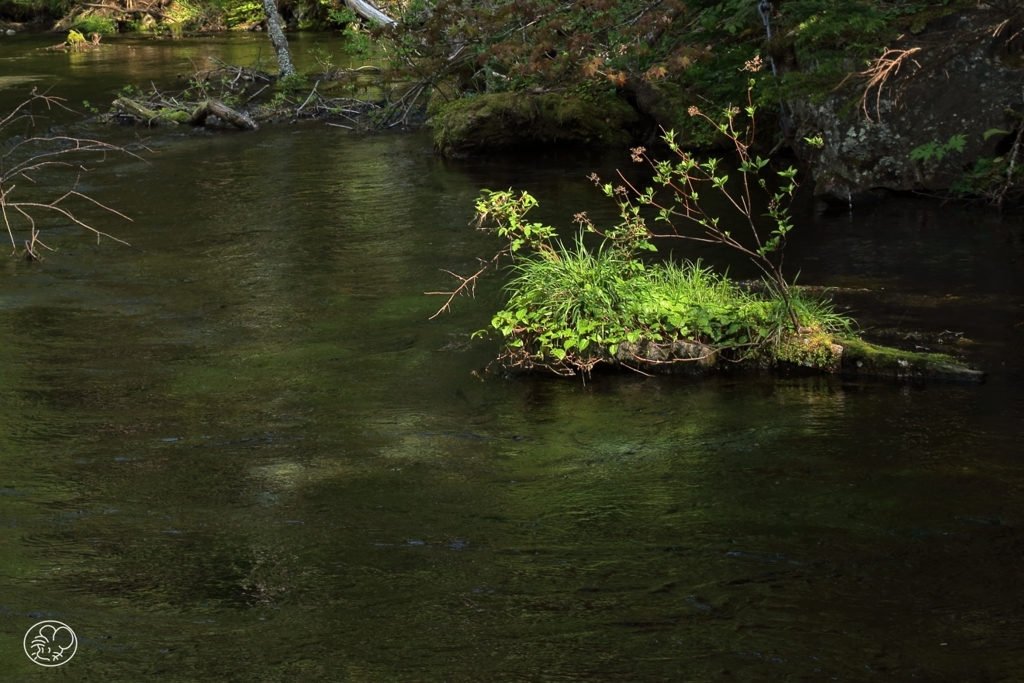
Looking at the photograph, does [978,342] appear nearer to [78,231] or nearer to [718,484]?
[718,484]

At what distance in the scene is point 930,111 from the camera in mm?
12508

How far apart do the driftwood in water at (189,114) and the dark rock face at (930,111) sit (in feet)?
32.5

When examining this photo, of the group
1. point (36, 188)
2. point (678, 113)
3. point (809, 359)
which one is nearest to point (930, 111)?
point (678, 113)

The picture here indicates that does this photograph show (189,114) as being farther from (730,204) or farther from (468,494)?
(468,494)

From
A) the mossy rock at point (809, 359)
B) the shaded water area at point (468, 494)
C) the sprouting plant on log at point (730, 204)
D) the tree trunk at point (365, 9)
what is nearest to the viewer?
the shaded water area at point (468, 494)

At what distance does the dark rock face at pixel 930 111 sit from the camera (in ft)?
39.5

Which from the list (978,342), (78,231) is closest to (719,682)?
(978,342)

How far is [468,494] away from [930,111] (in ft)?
26.7

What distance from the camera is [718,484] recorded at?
21.0 feet

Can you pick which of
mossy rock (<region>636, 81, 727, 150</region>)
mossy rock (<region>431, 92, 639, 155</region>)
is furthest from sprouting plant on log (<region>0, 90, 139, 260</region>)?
mossy rock (<region>636, 81, 727, 150</region>)

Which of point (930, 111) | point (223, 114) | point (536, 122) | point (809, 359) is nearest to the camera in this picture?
point (809, 359)

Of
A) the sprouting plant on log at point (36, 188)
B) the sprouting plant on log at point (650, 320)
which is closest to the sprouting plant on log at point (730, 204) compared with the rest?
the sprouting plant on log at point (650, 320)

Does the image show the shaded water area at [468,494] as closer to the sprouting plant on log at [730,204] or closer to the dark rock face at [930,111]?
the sprouting plant on log at [730,204]

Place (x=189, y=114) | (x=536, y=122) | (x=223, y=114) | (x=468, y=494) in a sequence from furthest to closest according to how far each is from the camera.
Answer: (x=189, y=114) → (x=223, y=114) → (x=536, y=122) → (x=468, y=494)
